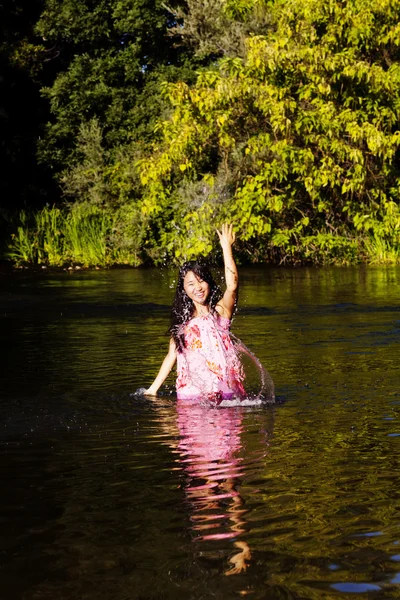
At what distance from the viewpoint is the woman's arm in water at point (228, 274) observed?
29.1 ft

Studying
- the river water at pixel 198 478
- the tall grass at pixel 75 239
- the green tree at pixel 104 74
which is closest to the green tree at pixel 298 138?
the tall grass at pixel 75 239

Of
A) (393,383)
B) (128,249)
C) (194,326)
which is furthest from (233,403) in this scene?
(128,249)

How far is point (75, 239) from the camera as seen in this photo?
33.7m

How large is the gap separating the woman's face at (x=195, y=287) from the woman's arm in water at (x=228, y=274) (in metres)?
0.17

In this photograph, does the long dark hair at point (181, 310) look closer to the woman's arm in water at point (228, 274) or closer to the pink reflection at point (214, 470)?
the woman's arm in water at point (228, 274)

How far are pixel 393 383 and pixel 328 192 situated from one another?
20.6m

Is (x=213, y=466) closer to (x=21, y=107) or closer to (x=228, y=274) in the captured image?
(x=228, y=274)

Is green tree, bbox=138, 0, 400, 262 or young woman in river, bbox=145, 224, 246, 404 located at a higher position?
green tree, bbox=138, 0, 400, 262

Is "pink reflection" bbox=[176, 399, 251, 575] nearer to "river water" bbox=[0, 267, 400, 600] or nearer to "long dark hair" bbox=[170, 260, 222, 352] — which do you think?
"river water" bbox=[0, 267, 400, 600]

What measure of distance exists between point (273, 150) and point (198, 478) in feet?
73.4

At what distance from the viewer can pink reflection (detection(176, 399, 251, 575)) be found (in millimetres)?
5180

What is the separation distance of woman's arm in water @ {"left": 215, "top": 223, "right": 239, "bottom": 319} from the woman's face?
0.17 metres

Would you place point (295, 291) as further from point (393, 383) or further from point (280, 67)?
point (393, 383)

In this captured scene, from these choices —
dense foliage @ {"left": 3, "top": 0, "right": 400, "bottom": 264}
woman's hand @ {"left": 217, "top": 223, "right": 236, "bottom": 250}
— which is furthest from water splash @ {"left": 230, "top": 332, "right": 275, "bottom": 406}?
dense foliage @ {"left": 3, "top": 0, "right": 400, "bottom": 264}
